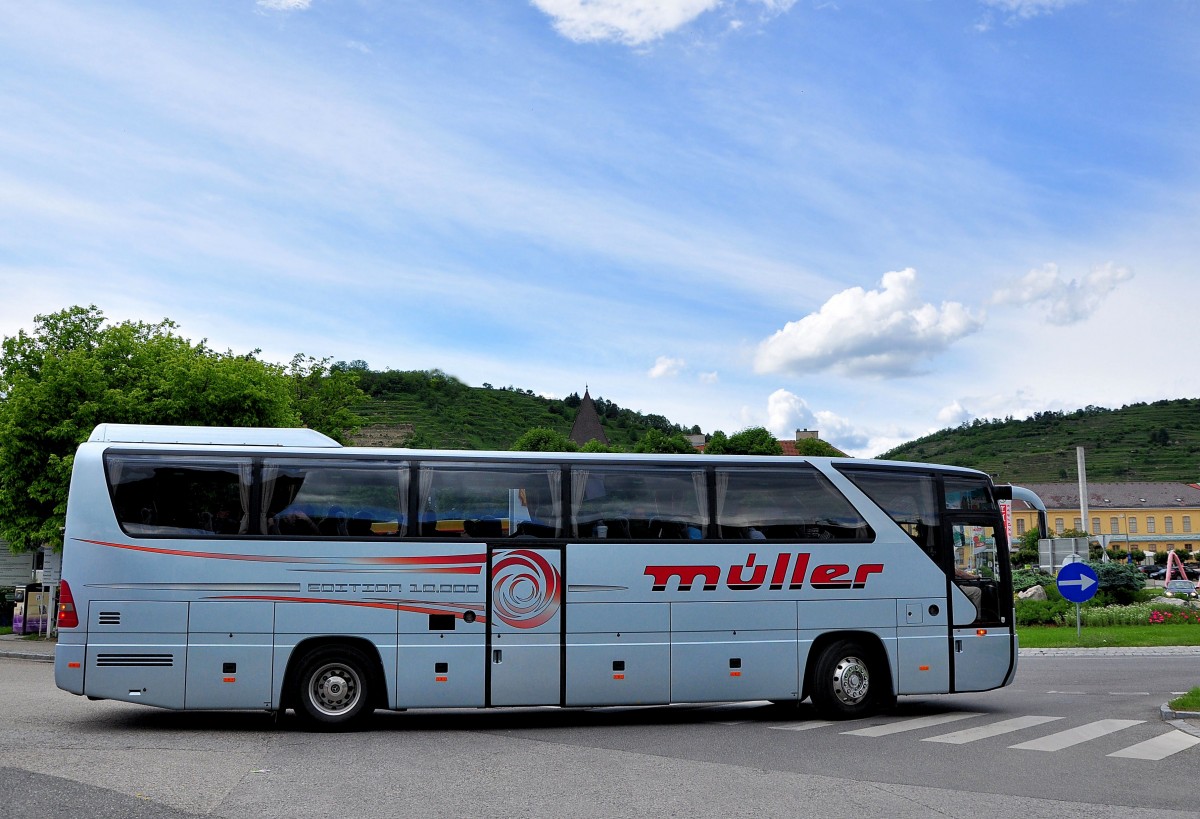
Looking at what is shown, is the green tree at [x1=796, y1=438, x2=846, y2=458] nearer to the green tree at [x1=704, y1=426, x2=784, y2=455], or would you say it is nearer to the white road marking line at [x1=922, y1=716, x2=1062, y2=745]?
the green tree at [x1=704, y1=426, x2=784, y2=455]

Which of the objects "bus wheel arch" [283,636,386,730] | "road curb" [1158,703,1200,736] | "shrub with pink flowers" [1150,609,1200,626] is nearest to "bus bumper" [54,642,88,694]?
"bus wheel arch" [283,636,386,730]

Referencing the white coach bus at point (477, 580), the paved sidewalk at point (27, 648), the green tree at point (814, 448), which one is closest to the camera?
the white coach bus at point (477, 580)

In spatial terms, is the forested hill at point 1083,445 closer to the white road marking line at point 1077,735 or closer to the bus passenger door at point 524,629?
the white road marking line at point 1077,735

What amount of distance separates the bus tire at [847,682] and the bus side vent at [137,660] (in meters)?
7.62

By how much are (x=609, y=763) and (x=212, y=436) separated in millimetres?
6154

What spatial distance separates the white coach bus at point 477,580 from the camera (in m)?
12.1

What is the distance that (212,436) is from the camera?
12820 mm

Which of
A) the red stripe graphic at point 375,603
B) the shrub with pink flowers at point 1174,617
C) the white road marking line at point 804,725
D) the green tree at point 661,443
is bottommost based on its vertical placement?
the shrub with pink flowers at point 1174,617

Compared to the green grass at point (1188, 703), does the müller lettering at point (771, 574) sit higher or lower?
higher

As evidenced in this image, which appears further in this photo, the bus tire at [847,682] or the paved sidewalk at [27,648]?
the paved sidewalk at [27,648]

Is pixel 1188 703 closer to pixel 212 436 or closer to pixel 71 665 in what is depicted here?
pixel 212 436

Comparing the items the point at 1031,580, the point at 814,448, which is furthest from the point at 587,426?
the point at 1031,580

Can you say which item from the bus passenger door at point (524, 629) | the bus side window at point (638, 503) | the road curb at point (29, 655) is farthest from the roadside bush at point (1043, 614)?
the road curb at point (29, 655)

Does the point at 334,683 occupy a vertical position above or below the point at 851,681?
above
